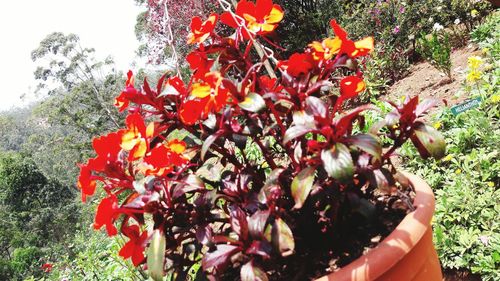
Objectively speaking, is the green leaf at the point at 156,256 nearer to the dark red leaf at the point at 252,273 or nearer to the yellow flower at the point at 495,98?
the dark red leaf at the point at 252,273

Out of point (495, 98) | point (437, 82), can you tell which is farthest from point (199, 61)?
point (437, 82)

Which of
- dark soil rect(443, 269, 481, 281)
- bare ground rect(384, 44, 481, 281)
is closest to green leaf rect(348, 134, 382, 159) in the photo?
dark soil rect(443, 269, 481, 281)

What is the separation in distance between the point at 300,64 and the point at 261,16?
166 millimetres

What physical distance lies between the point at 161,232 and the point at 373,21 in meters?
5.92

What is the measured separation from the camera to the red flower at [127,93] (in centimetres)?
103

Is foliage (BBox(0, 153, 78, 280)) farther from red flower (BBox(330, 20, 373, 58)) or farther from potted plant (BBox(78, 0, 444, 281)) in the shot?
red flower (BBox(330, 20, 373, 58))

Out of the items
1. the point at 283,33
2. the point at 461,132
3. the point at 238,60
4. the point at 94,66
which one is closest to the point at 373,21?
the point at 283,33

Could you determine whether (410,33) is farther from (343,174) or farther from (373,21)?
(343,174)

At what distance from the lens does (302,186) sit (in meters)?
0.91

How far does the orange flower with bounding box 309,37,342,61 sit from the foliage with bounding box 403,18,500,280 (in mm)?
1202

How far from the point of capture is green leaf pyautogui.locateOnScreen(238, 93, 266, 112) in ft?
3.04

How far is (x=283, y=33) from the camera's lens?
8.59m

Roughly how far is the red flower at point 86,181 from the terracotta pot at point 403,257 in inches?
22.1

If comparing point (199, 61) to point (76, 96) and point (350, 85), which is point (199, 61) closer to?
point (350, 85)
